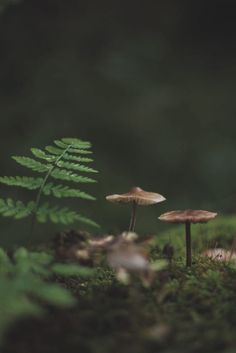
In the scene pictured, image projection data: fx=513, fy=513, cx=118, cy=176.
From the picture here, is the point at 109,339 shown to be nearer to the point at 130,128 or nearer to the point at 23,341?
the point at 23,341

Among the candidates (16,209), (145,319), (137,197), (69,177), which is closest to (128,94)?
(137,197)

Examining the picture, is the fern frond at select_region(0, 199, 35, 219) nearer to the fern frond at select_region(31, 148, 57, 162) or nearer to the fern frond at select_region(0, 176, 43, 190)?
the fern frond at select_region(0, 176, 43, 190)

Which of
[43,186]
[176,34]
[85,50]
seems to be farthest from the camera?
[176,34]

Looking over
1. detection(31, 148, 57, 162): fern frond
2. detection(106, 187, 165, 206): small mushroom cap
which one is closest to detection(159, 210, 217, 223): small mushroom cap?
detection(106, 187, 165, 206): small mushroom cap

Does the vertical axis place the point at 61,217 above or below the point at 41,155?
below

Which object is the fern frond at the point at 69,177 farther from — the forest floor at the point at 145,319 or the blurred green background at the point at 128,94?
the blurred green background at the point at 128,94

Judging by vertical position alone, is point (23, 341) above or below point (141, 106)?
below

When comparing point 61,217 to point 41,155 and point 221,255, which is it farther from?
point 221,255

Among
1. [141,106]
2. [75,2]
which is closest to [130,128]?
[141,106]

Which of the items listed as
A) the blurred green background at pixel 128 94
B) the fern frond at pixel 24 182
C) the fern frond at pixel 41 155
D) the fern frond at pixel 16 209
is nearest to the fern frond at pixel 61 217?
the fern frond at pixel 16 209
